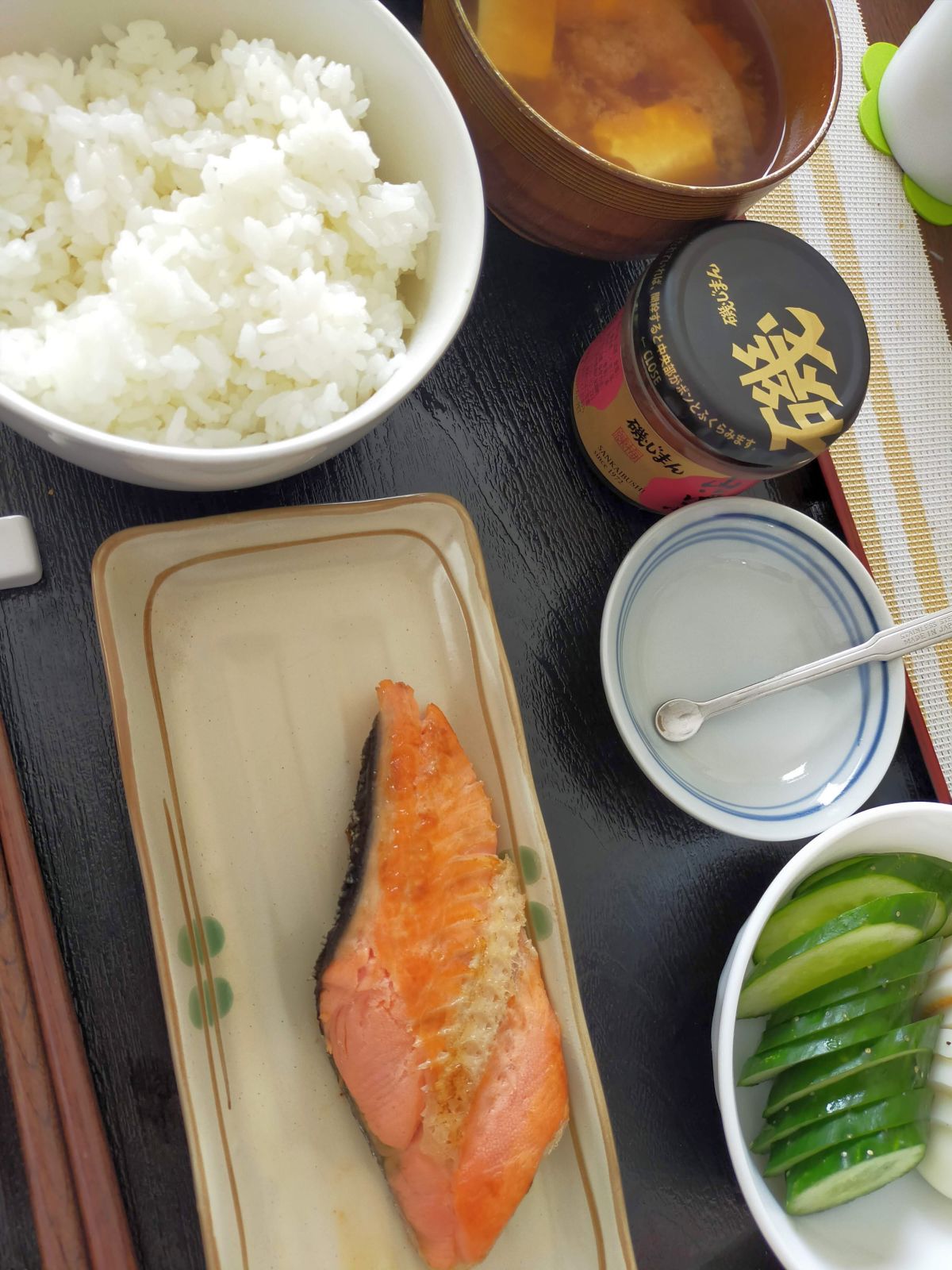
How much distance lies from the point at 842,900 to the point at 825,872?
0.05 m

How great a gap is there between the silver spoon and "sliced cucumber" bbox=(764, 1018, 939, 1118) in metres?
0.45

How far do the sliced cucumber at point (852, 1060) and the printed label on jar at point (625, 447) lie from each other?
741 mm

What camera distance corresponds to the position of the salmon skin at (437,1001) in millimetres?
1084

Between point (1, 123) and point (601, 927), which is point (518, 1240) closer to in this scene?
point (601, 927)

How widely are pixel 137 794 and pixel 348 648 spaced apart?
341 millimetres

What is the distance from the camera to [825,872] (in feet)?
4.15

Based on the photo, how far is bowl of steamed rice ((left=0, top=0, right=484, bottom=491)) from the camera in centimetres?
96

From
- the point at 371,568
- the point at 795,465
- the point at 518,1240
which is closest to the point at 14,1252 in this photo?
the point at 518,1240

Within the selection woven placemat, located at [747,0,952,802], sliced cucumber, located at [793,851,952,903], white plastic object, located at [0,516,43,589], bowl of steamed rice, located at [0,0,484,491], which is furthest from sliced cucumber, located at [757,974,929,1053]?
white plastic object, located at [0,516,43,589]

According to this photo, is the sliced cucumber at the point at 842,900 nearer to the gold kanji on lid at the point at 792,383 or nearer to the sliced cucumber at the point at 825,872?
the sliced cucumber at the point at 825,872

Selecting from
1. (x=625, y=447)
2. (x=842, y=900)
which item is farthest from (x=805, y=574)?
(x=842, y=900)


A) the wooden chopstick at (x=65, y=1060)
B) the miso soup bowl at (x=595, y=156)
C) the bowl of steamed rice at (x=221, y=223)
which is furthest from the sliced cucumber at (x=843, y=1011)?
the miso soup bowl at (x=595, y=156)

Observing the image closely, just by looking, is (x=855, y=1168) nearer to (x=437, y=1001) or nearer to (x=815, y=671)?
(x=437, y=1001)

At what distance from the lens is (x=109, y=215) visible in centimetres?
101
